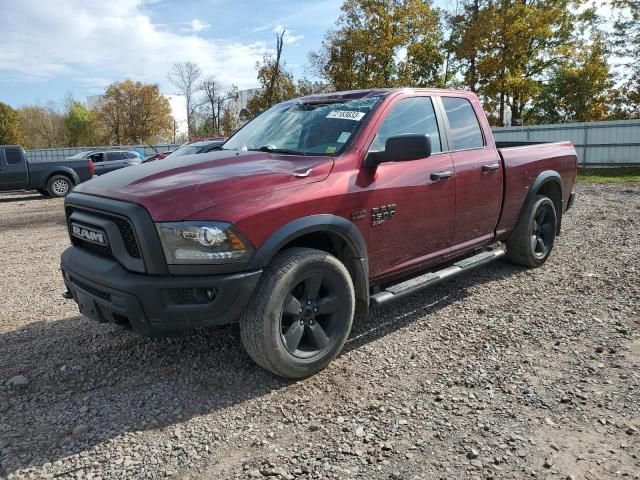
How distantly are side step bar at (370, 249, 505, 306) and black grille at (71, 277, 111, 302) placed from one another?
1.80 metres

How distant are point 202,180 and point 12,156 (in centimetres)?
1553

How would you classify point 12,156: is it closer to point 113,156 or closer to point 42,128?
point 113,156

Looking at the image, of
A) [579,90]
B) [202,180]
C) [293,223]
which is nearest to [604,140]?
[579,90]

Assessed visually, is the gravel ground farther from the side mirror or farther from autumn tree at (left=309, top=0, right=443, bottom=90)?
autumn tree at (left=309, top=0, right=443, bottom=90)

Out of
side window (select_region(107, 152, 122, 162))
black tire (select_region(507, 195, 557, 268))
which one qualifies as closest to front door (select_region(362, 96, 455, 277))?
black tire (select_region(507, 195, 557, 268))

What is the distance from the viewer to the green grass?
15698 millimetres

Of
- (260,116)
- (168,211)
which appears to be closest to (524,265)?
(260,116)

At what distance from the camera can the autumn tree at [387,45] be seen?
28.6m

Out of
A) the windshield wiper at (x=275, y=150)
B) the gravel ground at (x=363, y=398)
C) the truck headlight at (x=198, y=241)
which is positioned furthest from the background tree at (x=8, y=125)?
the truck headlight at (x=198, y=241)

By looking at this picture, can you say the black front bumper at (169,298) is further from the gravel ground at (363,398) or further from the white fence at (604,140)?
the white fence at (604,140)

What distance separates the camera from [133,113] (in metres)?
55.6

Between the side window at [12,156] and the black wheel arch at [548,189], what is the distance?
15611mm

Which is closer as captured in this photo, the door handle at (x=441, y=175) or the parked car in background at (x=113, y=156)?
the door handle at (x=441, y=175)

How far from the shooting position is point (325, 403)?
3150 millimetres
